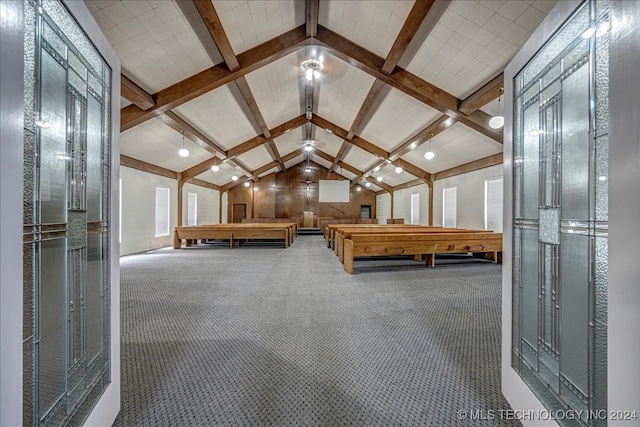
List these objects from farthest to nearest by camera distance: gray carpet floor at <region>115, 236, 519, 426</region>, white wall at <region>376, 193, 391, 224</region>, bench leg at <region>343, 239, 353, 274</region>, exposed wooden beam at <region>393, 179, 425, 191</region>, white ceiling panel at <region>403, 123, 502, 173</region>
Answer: white wall at <region>376, 193, 391, 224</region> < exposed wooden beam at <region>393, 179, 425, 191</region> < white ceiling panel at <region>403, 123, 502, 173</region> < bench leg at <region>343, 239, 353, 274</region> < gray carpet floor at <region>115, 236, 519, 426</region>

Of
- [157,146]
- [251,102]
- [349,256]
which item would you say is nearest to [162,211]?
[157,146]

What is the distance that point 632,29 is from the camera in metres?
0.76

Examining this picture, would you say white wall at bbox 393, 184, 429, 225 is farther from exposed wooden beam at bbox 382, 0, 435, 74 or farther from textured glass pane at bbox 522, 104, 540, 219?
textured glass pane at bbox 522, 104, 540, 219

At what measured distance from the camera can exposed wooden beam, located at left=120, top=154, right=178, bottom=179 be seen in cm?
679

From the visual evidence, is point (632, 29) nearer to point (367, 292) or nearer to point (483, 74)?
point (367, 292)

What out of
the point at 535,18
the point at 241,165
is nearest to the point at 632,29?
the point at 535,18

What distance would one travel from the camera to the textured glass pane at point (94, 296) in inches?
49.3

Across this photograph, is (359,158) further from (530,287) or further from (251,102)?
(530,287)

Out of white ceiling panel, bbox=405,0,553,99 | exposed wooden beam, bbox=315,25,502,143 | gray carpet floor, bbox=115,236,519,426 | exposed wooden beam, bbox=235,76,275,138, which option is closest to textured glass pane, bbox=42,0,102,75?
gray carpet floor, bbox=115,236,519,426

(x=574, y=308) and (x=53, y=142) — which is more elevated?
(x=53, y=142)

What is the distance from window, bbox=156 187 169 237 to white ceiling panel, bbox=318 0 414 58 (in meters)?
7.16

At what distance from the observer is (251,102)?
6.31 meters

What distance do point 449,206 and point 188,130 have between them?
852 centimetres

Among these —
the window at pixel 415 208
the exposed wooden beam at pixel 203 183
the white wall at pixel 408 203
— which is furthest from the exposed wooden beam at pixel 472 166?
the exposed wooden beam at pixel 203 183
